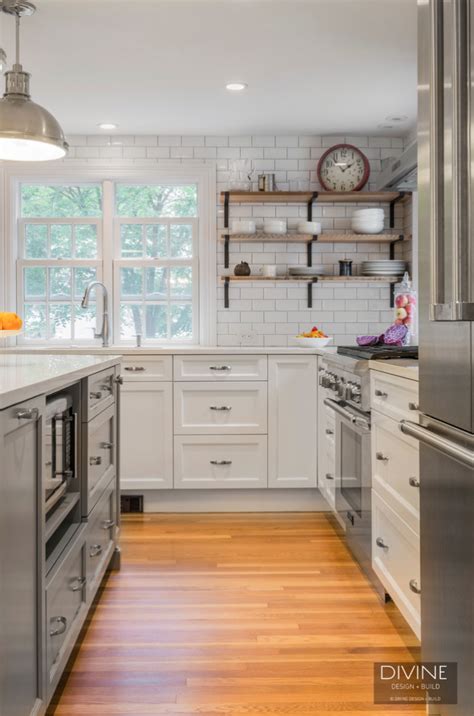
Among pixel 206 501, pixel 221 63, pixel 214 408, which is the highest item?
pixel 221 63

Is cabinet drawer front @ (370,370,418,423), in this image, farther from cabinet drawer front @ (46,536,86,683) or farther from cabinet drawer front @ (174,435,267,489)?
cabinet drawer front @ (174,435,267,489)

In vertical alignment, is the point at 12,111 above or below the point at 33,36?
below

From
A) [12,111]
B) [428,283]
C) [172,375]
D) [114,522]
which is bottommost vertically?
[114,522]

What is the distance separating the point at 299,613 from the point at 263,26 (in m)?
2.62

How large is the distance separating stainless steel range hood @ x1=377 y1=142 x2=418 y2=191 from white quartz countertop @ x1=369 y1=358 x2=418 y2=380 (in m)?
1.53

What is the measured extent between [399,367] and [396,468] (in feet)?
1.23

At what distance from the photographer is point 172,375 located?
415 cm

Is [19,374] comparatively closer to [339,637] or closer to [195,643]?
[195,643]

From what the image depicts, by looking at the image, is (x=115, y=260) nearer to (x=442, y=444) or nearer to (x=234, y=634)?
(x=234, y=634)

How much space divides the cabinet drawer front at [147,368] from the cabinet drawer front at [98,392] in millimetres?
1079

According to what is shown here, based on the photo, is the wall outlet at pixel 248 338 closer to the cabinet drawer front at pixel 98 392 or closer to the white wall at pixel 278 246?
the white wall at pixel 278 246

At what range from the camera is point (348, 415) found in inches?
122

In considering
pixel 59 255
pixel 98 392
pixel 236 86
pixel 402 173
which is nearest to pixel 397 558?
pixel 98 392

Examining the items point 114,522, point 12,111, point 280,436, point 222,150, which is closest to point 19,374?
point 12,111
